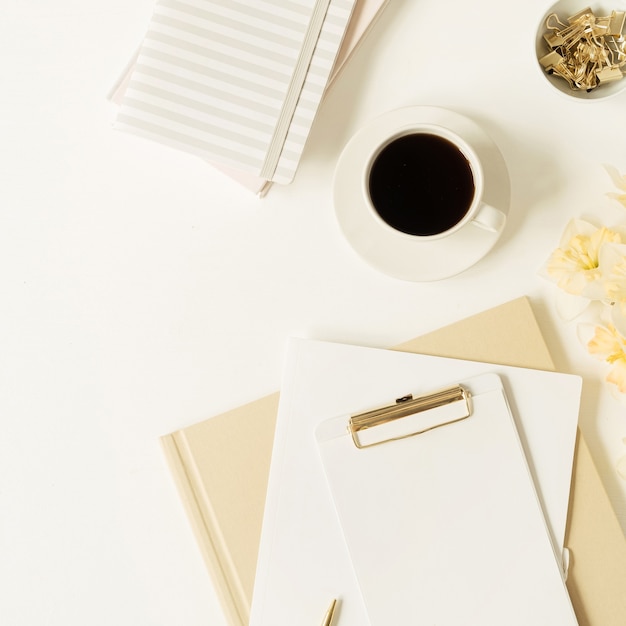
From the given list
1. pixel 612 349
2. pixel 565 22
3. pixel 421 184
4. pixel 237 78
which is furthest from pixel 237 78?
pixel 612 349

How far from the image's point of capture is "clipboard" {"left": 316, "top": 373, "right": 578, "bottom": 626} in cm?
58

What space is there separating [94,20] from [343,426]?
46 centimetres

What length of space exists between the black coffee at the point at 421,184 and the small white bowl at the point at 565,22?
0.12 metres

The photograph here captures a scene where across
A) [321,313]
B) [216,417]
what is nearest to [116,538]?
[216,417]

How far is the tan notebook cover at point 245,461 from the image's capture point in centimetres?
59

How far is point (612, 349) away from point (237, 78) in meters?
0.42

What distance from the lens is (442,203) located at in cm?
55

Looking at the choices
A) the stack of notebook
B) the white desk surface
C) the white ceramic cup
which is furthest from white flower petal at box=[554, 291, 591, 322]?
the stack of notebook

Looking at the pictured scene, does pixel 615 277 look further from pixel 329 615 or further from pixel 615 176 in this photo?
pixel 329 615

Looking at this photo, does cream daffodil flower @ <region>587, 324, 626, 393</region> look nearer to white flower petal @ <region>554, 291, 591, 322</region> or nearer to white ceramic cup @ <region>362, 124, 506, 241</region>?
white flower petal @ <region>554, 291, 591, 322</region>

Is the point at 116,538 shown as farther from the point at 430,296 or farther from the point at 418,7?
the point at 418,7

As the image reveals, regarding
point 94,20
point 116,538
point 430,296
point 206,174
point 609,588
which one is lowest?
point 609,588

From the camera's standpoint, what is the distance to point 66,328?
2.03 feet

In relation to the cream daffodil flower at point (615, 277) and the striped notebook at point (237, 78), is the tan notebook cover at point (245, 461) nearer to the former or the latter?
the cream daffodil flower at point (615, 277)
